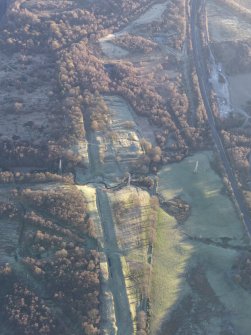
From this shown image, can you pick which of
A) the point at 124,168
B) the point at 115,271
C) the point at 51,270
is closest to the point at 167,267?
the point at 115,271

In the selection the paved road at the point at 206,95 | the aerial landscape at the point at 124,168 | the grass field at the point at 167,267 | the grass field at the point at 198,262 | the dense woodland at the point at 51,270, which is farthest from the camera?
the paved road at the point at 206,95

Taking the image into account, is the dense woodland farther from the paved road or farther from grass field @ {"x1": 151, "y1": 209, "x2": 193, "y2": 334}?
the paved road

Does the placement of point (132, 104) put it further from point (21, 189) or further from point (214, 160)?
point (21, 189)

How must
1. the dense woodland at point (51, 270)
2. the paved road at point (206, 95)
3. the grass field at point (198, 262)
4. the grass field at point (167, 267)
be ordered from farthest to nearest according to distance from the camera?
1. the paved road at point (206, 95)
2. the grass field at point (167, 267)
3. the grass field at point (198, 262)
4. the dense woodland at point (51, 270)

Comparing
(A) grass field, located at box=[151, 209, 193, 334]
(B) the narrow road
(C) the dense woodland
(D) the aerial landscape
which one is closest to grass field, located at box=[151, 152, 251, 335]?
(A) grass field, located at box=[151, 209, 193, 334]

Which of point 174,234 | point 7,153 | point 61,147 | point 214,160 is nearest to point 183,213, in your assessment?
point 174,234

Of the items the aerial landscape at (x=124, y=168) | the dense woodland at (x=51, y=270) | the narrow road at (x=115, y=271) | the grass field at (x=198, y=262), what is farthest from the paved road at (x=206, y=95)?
the dense woodland at (x=51, y=270)

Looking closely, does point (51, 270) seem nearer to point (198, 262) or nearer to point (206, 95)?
point (198, 262)

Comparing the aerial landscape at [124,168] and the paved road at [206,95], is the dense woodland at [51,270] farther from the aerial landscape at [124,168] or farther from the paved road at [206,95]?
the paved road at [206,95]
